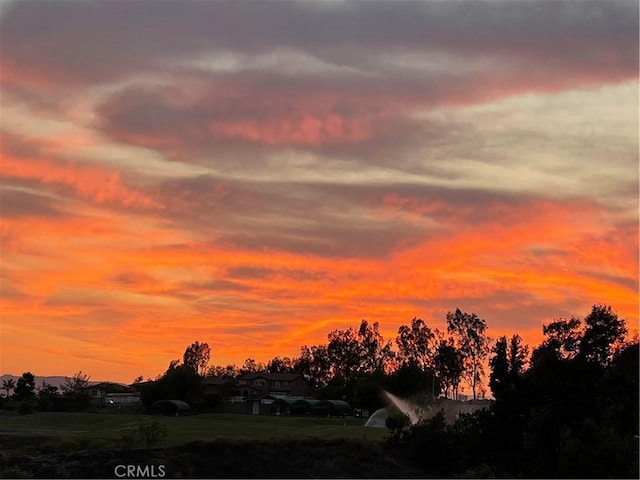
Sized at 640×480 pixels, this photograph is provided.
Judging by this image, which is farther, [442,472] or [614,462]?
[442,472]

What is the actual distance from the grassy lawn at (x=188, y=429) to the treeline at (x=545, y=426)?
12548mm

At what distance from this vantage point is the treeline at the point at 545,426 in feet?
180

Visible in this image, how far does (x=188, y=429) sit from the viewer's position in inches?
4119

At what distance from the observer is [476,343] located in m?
188

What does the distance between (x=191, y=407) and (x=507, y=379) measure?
378 ft

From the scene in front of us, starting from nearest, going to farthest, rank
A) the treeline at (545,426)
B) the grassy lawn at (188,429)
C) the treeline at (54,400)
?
the treeline at (545,426) < the grassy lawn at (188,429) < the treeline at (54,400)

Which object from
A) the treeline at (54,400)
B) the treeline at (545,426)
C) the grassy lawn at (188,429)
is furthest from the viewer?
the treeline at (54,400)

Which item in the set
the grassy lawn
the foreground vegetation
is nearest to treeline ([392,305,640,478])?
the foreground vegetation

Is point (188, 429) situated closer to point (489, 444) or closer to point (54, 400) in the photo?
point (489, 444)

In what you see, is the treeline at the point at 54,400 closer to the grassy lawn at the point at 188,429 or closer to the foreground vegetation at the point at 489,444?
the grassy lawn at the point at 188,429

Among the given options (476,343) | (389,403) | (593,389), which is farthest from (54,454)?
(476,343)

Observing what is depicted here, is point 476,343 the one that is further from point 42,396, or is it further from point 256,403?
point 42,396

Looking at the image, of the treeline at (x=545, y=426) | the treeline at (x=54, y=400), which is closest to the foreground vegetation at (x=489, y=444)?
the treeline at (x=545, y=426)

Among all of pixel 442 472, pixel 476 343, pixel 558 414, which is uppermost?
pixel 476 343
